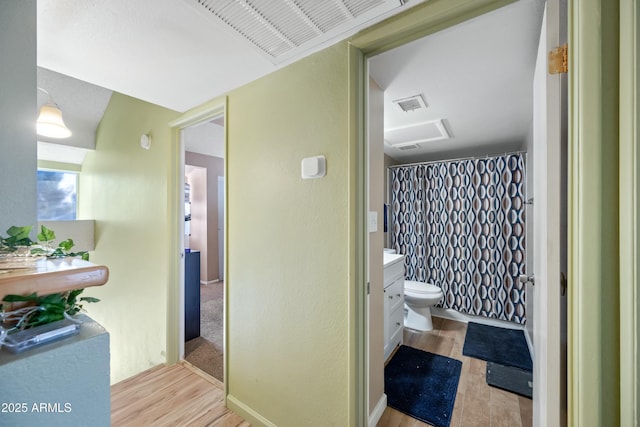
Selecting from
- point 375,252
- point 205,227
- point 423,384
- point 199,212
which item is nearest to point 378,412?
point 423,384

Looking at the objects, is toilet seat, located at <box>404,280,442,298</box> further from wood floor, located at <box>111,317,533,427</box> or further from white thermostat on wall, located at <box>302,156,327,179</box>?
white thermostat on wall, located at <box>302,156,327,179</box>

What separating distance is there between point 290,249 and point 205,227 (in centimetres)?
370

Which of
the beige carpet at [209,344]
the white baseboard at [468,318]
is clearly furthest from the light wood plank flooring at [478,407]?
the beige carpet at [209,344]

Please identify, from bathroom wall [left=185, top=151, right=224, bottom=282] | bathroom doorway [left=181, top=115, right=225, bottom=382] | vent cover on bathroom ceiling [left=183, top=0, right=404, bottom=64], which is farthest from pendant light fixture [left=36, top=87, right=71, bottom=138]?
bathroom wall [left=185, top=151, right=224, bottom=282]

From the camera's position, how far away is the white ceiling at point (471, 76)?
3.82 feet

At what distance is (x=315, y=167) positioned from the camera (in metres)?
1.27

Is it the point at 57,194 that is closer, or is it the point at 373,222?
the point at 373,222

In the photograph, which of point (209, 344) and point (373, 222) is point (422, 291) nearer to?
point (373, 222)

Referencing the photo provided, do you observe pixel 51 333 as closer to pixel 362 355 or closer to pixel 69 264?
pixel 69 264

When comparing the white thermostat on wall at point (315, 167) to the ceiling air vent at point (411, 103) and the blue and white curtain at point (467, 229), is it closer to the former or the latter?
the ceiling air vent at point (411, 103)

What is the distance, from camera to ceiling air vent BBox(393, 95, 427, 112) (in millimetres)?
1853

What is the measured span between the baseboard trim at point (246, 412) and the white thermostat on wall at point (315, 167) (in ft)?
4.73

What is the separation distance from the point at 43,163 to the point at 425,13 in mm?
5052

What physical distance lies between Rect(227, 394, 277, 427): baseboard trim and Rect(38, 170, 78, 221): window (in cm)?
391
